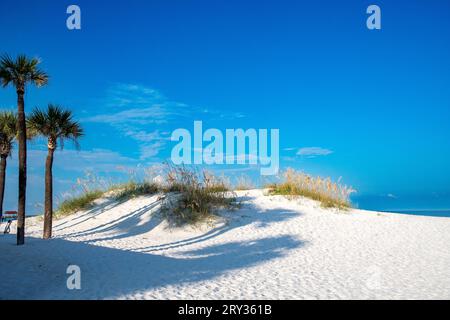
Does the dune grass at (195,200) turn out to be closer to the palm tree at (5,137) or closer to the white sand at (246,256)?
the white sand at (246,256)

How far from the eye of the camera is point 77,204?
20.5 m

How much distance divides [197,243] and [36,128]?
7535 mm

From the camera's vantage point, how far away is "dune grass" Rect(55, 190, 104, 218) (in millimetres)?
20234

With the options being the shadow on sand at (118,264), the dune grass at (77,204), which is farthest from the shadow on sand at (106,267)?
the dune grass at (77,204)

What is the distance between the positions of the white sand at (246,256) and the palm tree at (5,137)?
3735mm

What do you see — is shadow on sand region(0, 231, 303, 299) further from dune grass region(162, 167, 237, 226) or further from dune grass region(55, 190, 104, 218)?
dune grass region(55, 190, 104, 218)

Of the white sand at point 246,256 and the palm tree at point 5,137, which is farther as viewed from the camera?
the palm tree at point 5,137

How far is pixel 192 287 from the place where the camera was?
7012 mm

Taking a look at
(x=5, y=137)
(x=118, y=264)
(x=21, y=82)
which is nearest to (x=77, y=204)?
(x=5, y=137)

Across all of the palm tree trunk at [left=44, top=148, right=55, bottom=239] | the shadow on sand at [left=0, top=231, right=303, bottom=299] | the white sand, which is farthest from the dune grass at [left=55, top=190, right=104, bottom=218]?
the shadow on sand at [left=0, top=231, right=303, bottom=299]

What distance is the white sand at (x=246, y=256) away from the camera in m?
6.93

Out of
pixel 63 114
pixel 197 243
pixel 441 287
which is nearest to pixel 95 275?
pixel 197 243

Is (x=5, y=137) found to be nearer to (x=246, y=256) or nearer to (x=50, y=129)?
(x=50, y=129)

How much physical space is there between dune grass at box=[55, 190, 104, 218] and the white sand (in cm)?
115
